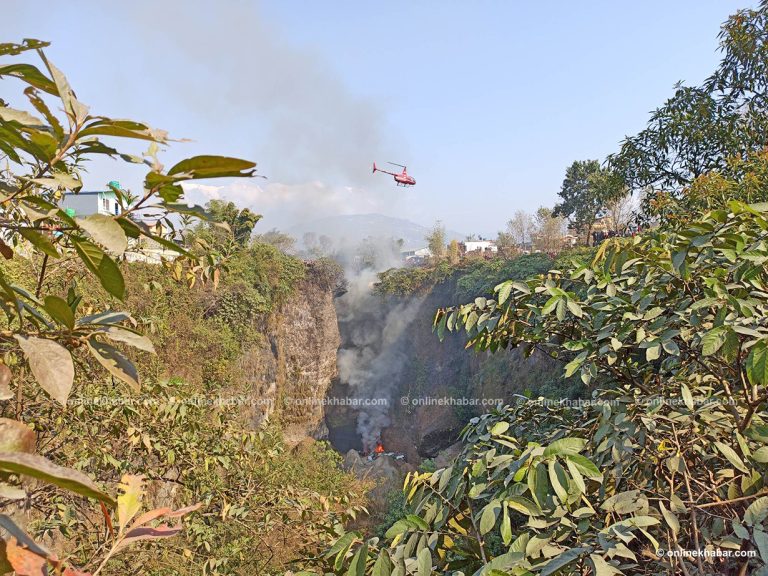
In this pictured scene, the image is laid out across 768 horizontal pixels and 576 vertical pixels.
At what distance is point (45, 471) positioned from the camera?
0.31 meters

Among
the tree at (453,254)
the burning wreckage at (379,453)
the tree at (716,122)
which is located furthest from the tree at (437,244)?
the tree at (716,122)

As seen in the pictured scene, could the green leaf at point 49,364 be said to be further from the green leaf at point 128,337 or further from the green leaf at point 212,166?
the green leaf at point 212,166

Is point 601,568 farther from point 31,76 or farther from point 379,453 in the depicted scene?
point 379,453

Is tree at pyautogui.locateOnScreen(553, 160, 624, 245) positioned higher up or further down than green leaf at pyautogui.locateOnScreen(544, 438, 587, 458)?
higher up

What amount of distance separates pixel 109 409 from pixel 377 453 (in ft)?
44.2

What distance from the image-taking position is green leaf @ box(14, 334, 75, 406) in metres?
0.51

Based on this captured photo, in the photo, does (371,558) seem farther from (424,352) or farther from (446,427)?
(424,352)

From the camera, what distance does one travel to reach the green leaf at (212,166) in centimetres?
47

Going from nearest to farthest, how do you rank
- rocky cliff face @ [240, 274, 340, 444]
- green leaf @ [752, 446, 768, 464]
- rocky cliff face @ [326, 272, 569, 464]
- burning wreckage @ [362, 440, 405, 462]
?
1. green leaf @ [752, 446, 768, 464]
2. rocky cliff face @ [240, 274, 340, 444]
3. rocky cliff face @ [326, 272, 569, 464]
4. burning wreckage @ [362, 440, 405, 462]

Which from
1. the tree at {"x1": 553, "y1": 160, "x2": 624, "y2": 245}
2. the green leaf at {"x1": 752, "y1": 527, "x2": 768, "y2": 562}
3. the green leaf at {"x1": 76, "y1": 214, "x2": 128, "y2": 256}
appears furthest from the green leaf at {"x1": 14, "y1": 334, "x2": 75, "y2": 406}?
the tree at {"x1": 553, "y1": 160, "x2": 624, "y2": 245}

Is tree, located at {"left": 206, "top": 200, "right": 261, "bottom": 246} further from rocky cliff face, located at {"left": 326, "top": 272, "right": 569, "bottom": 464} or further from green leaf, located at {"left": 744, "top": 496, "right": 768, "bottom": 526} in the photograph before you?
green leaf, located at {"left": 744, "top": 496, "right": 768, "bottom": 526}

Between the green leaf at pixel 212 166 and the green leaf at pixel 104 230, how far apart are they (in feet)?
0.32

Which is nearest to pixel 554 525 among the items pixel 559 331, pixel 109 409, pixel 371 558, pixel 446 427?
pixel 371 558

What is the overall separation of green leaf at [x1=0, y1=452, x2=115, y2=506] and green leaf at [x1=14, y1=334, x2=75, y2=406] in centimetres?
20
